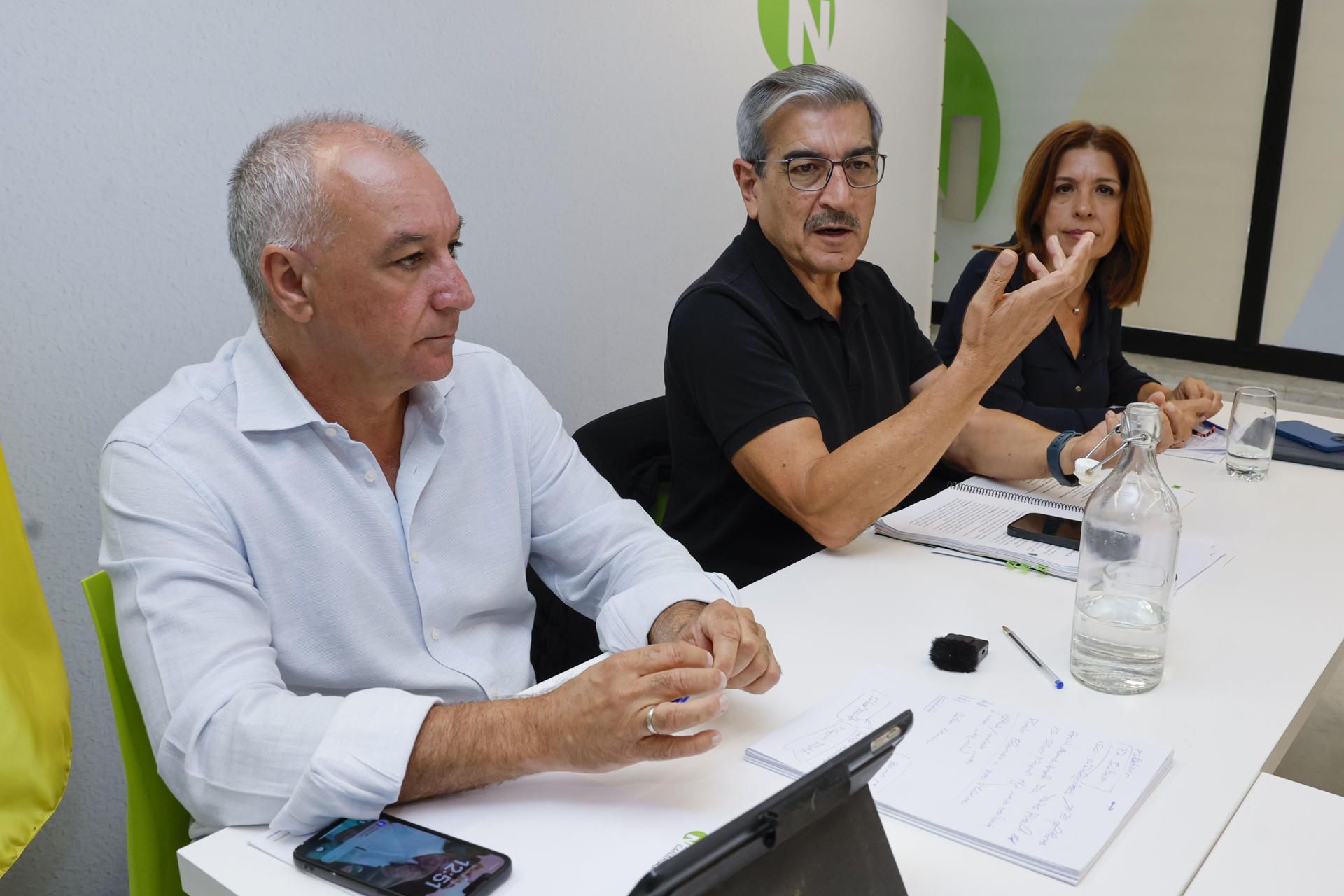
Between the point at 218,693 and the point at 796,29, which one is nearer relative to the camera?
the point at 218,693

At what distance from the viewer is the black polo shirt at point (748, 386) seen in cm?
178

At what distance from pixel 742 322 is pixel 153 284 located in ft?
3.35

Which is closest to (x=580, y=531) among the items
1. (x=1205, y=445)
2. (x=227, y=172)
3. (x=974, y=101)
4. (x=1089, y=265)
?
(x=227, y=172)

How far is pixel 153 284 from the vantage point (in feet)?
6.12

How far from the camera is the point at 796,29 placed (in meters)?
3.34

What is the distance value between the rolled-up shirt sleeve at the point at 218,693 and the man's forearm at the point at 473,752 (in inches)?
0.7

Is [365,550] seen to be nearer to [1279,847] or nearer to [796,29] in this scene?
[1279,847]

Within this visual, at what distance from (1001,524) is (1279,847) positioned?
0.85 m

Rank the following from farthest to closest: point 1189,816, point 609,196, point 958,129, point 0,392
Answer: point 958,129 → point 609,196 → point 0,392 → point 1189,816

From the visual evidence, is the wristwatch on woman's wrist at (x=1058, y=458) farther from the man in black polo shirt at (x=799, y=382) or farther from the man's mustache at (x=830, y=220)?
the man's mustache at (x=830, y=220)

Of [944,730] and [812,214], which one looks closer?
[944,730]

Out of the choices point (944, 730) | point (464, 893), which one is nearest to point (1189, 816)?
point (944, 730)

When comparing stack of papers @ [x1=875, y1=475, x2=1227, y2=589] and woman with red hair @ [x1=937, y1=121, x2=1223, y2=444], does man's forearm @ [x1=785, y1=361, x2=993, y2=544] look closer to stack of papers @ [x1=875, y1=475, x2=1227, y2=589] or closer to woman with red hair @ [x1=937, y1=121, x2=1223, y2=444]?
stack of papers @ [x1=875, y1=475, x2=1227, y2=589]

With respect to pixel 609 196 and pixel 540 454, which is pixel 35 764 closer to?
pixel 540 454
